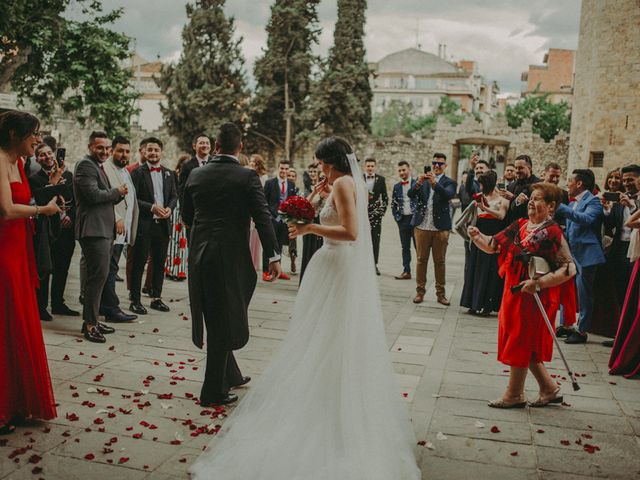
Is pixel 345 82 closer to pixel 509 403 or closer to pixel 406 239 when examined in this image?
pixel 406 239

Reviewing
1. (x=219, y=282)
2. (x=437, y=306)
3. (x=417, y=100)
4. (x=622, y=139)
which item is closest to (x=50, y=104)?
(x=437, y=306)

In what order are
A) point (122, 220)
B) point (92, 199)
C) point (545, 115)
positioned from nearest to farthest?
point (92, 199) < point (122, 220) < point (545, 115)

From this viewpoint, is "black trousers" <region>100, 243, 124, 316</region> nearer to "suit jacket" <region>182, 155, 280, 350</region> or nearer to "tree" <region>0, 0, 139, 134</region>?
"suit jacket" <region>182, 155, 280, 350</region>

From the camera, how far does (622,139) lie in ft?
71.5

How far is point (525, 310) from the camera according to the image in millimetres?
4520

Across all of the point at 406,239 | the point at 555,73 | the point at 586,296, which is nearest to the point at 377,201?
the point at 406,239

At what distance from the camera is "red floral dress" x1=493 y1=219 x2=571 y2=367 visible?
14.6ft

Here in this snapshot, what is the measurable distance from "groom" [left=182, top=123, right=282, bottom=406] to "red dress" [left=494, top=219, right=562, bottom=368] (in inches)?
68.8

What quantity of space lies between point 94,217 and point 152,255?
1.84 meters

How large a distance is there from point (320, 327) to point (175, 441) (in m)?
1.15

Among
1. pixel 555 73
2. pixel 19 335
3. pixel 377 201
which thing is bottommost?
pixel 19 335

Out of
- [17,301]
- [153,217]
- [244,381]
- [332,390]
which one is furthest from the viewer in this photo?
[153,217]

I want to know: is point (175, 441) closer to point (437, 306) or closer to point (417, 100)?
point (437, 306)

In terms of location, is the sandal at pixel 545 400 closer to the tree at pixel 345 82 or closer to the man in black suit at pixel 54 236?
the man in black suit at pixel 54 236
